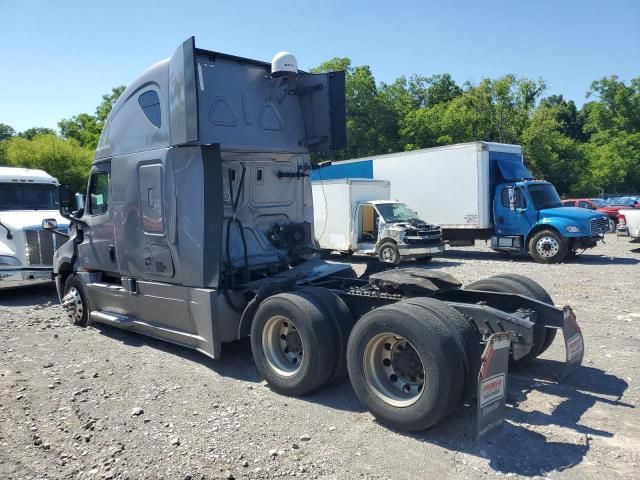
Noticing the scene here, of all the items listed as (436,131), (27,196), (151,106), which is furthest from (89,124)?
(151,106)

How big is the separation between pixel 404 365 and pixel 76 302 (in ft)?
19.7

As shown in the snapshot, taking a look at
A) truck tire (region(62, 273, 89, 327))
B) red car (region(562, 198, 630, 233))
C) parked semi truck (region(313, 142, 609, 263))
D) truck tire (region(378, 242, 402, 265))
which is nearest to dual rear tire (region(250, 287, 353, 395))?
truck tire (region(62, 273, 89, 327))

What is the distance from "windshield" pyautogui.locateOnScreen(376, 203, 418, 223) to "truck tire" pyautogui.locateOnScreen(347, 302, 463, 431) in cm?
1122

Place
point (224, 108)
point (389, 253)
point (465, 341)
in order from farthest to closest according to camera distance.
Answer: point (389, 253)
point (224, 108)
point (465, 341)

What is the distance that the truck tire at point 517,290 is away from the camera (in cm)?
532

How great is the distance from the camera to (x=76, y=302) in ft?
27.6

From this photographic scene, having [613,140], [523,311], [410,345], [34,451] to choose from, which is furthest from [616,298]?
[613,140]

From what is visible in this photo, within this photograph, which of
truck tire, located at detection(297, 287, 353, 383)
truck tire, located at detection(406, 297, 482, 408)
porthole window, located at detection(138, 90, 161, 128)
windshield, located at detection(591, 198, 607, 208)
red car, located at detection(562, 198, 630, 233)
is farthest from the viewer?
windshield, located at detection(591, 198, 607, 208)

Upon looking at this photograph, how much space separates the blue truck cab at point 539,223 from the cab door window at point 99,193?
492 inches

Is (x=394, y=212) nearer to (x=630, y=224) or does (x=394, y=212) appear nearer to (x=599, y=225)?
(x=599, y=225)

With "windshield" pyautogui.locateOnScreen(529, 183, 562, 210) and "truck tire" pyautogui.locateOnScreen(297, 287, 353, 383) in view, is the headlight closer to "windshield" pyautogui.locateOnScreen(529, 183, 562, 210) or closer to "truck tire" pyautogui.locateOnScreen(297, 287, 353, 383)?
"truck tire" pyautogui.locateOnScreen(297, 287, 353, 383)

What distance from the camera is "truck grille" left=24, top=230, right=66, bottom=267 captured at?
1111 centimetres

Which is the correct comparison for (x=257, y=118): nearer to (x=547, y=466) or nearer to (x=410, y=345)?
(x=410, y=345)

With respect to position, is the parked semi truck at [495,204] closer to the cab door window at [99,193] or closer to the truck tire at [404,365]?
the cab door window at [99,193]
